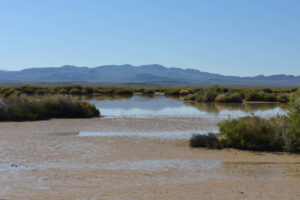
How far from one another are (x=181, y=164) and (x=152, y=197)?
3693 millimetres

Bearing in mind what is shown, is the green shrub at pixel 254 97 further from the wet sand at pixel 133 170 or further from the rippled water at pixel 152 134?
the wet sand at pixel 133 170

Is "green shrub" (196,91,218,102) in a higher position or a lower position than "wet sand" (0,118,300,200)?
higher

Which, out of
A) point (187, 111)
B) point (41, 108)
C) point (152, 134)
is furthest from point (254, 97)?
point (152, 134)

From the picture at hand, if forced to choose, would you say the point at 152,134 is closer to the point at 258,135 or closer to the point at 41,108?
the point at 258,135

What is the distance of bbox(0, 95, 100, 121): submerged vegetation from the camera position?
23.5m

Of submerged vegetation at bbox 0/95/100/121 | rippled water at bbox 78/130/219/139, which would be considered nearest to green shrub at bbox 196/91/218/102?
submerged vegetation at bbox 0/95/100/121

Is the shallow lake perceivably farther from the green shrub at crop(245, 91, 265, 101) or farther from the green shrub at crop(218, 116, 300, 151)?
the green shrub at crop(218, 116, 300, 151)

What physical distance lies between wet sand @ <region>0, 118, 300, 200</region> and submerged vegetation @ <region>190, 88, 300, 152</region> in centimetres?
54

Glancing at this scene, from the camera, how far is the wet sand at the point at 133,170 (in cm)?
871

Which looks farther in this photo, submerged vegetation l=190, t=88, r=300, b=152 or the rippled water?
the rippled water

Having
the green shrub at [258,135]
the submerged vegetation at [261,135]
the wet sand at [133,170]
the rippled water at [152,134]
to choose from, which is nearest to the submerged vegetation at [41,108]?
the wet sand at [133,170]

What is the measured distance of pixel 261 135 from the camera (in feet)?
48.1

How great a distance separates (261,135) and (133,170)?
5567mm

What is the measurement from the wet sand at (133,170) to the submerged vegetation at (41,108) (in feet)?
18.9
